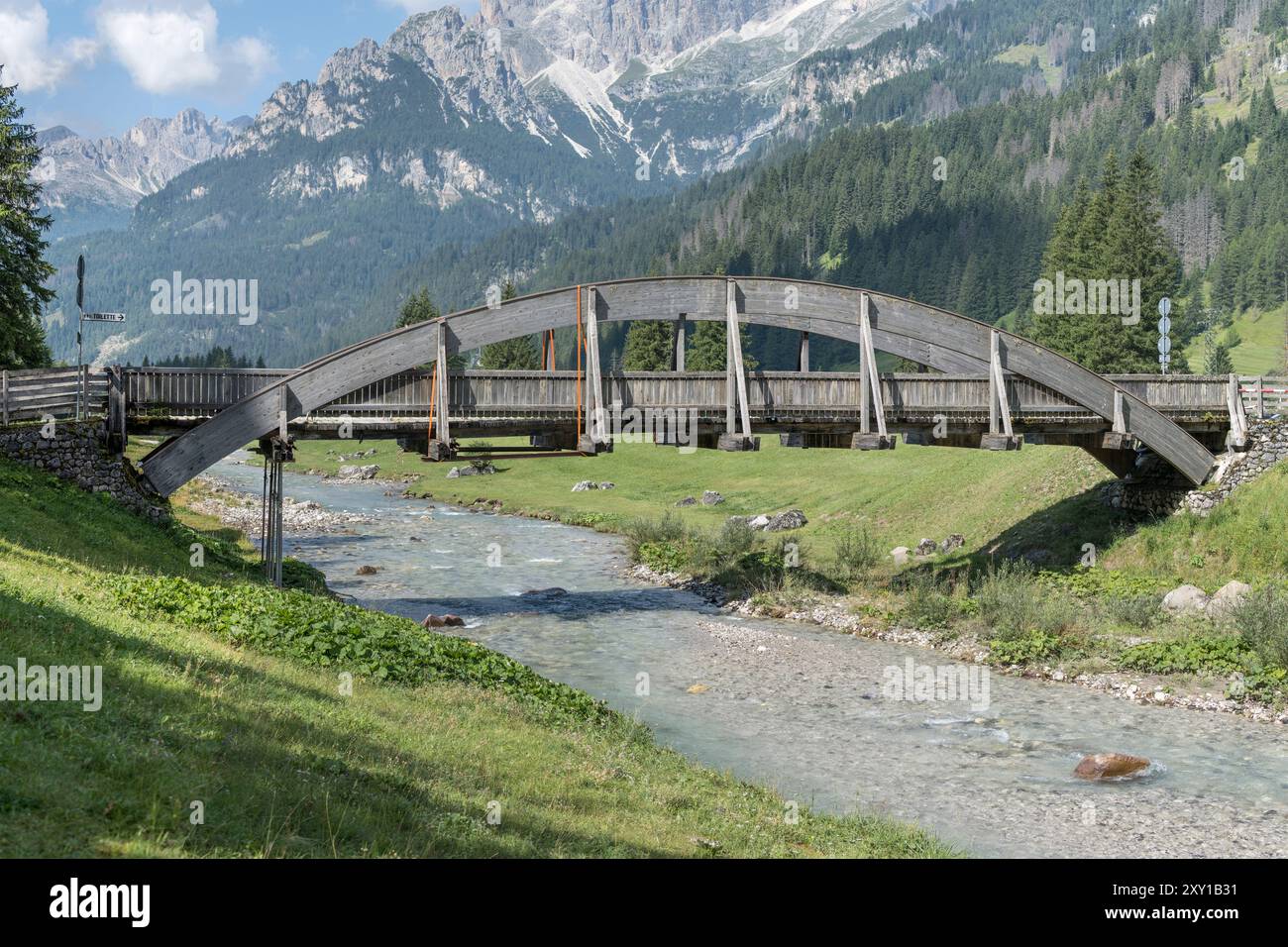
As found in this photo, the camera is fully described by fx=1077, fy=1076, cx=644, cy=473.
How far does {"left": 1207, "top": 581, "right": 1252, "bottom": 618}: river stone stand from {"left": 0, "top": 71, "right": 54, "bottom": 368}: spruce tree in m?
40.6

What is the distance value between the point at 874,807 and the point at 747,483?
49.4 meters

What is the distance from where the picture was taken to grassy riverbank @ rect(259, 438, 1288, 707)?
1107 inches

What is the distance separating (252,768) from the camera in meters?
11.2

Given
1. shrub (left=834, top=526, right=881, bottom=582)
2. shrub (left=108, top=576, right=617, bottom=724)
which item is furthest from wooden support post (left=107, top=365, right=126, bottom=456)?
shrub (left=834, top=526, right=881, bottom=582)

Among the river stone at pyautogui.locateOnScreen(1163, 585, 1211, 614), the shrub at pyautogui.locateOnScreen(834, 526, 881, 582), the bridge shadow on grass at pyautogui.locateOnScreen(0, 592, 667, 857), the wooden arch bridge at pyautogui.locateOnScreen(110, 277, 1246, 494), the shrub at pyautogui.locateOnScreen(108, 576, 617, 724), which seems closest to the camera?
the bridge shadow on grass at pyautogui.locateOnScreen(0, 592, 667, 857)

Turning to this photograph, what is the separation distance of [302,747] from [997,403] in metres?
28.0

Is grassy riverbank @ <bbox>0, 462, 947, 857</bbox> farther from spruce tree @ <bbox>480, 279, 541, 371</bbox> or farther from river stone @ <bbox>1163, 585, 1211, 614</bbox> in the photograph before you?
spruce tree @ <bbox>480, 279, 541, 371</bbox>

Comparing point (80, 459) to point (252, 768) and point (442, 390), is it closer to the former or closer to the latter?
point (442, 390)

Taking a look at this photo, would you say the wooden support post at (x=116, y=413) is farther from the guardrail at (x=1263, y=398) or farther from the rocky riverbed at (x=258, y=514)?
the guardrail at (x=1263, y=398)

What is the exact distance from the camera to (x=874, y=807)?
18.1 metres

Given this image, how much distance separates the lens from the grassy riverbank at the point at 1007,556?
28.1m

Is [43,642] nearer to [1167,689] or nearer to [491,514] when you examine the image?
[1167,689]

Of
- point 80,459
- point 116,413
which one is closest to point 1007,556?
point 116,413

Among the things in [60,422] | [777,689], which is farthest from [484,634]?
[60,422]
